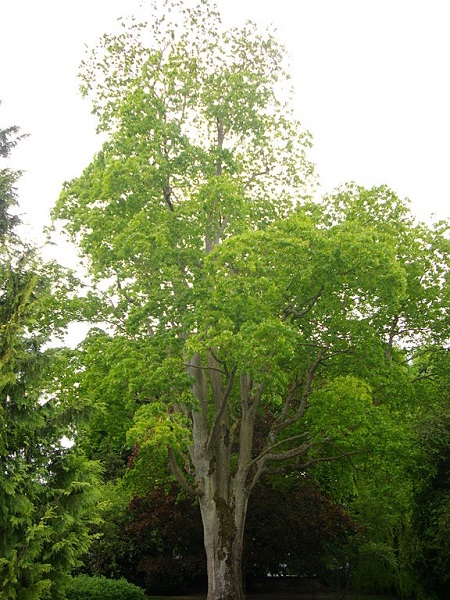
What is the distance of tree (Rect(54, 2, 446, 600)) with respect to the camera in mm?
17969

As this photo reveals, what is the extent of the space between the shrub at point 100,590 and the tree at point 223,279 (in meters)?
2.49

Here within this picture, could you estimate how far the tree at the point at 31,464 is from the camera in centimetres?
1214

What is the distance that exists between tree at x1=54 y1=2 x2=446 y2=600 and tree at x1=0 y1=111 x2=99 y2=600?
331 cm

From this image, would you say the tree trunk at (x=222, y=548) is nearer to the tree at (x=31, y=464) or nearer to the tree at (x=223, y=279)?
the tree at (x=223, y=279)

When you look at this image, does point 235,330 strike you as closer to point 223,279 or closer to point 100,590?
point 223,279

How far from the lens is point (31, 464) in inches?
512

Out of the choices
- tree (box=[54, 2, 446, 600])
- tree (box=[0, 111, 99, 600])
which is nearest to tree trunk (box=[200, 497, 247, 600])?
tree (box=[54, 2, 446, 600])

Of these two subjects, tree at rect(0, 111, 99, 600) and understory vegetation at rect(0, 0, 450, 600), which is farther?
understory vegetation at rect(0, 0, 450, 600)

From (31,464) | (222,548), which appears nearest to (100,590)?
(222,548)

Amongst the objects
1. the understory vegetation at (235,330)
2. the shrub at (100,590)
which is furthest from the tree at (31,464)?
the shrub at (100,590)

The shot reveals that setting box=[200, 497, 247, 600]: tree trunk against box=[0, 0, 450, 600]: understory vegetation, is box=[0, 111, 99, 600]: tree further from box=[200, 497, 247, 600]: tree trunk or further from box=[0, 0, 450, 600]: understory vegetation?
box=[200, 497, 247, 600]: tree trunk

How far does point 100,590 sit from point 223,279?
914 cm

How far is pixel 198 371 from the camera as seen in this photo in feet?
70.7

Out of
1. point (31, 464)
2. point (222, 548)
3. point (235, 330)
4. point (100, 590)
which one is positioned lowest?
point (100, 590)
